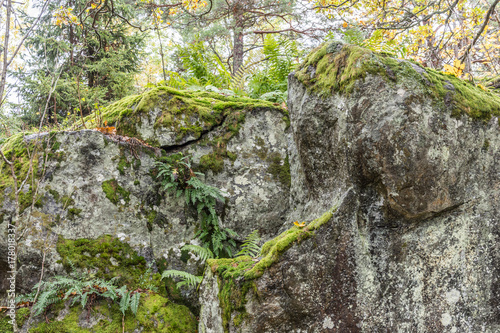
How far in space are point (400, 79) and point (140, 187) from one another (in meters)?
3.48

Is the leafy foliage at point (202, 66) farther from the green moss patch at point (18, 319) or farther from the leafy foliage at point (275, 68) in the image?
the green moss patch at point (18, 319)

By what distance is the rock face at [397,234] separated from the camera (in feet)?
9.38

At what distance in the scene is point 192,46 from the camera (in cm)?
636

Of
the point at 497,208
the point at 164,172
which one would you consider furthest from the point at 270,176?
the point at 497,208

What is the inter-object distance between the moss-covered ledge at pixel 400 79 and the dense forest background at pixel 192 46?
54 centimetres

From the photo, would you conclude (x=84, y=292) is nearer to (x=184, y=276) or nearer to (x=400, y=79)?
(x=184, y=276)

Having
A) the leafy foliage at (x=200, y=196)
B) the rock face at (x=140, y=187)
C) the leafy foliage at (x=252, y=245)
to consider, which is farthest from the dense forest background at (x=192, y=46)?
the leafy foliage at (x=252, y=245)

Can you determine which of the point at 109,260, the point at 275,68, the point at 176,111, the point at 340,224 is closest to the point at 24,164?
the point at 109,260

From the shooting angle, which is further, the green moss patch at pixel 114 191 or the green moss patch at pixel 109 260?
the green moss patch at pixel 114 191

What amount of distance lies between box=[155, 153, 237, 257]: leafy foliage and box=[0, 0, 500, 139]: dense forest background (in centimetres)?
172

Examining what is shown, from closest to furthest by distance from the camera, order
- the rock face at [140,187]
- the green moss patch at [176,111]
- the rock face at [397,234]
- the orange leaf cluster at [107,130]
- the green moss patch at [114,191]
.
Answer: the rock face at [397,234], the rock face at [140,187], the green moss patch at [114,191], the orange leaf cluster at [107,130], the green moss patch at [176,111]

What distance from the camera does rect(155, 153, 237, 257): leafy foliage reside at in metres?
4.29

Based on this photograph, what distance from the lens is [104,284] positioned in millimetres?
3627

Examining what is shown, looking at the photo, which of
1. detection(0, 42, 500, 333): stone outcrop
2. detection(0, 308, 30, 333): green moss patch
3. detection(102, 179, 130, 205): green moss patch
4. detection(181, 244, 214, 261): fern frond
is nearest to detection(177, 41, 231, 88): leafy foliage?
detection(0, 42, 500, 333): stone outcrop
